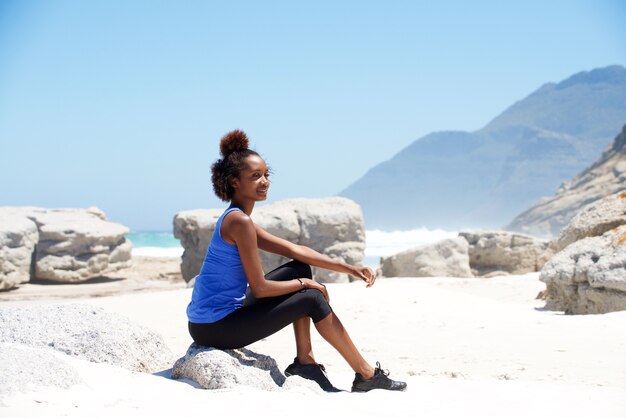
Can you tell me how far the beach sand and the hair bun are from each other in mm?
1542

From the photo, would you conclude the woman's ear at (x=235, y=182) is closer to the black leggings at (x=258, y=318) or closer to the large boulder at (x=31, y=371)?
the black leggings at (x=258, y=318)

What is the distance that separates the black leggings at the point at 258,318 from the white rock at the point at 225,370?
84 mm

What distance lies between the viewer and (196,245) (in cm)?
1476

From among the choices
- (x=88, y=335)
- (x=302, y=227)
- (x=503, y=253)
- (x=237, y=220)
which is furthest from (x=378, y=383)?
(x=503, y=253)

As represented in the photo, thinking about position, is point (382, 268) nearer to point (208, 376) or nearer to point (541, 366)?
point (541, 366)

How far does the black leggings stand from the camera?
14.9 ft

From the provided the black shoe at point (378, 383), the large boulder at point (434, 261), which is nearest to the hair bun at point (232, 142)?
the black shoe at point (378, 383)

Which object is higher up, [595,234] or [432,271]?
[595,234]

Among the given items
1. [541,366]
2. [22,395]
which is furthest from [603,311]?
[22,395]

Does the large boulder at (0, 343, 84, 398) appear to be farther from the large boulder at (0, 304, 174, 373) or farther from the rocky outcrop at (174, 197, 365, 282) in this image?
the rocky outcrop at (174, 197, 365, 282)

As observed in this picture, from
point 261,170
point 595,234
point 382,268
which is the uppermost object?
point 261,170

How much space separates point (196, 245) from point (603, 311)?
28.6ft

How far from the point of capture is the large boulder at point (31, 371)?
3.66 m

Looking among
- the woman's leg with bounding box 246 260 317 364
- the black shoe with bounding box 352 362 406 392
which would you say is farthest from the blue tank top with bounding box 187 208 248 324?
the black shoe with bounding box 352 362 406 392
